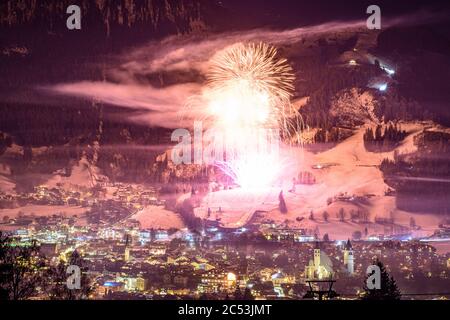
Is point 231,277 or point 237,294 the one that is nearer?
point 237,294

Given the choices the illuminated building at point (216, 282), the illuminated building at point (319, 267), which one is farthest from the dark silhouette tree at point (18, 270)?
the illuminated building at point (319, 267)

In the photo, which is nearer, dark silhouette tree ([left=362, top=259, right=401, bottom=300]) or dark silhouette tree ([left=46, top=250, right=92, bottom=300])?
dark silhouette tree ([left=46, top=250, right=92, bottom=300])

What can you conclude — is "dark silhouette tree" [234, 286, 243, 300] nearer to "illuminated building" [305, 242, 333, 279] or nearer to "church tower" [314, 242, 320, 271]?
"illuminated building" [305, 242, 333, 279]

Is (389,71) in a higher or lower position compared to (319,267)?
higher

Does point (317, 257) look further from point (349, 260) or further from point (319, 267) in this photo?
point (349, 260)

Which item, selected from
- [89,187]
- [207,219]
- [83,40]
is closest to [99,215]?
[89,187]

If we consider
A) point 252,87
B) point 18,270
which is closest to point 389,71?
point 252,87

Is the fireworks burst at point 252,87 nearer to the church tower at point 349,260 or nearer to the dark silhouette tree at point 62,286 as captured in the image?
the church tower at point 349,260

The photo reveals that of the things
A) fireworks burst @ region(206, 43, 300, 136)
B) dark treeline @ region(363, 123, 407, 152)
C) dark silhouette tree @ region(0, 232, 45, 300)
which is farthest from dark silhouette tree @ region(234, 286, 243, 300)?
dark treeline @ region(363, 123, 407, 152)

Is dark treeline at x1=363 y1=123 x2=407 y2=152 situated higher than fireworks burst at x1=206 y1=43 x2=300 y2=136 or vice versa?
fireworks burst at x1=206 y1=43 x2=300 y2=136
